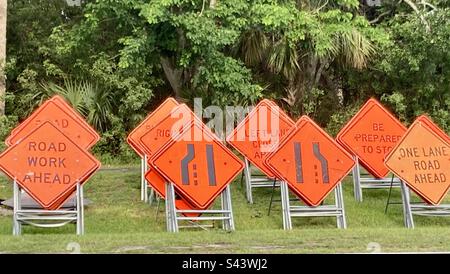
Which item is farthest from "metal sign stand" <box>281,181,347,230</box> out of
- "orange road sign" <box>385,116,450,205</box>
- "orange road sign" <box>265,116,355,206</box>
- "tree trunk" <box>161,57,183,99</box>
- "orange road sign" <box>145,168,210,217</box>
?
"tree trunk" <box>161,57,183,99</box>

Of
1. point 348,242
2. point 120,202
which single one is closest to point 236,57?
point 120,202

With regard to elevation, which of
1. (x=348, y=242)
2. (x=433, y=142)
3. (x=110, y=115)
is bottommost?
(x=348, y=242)

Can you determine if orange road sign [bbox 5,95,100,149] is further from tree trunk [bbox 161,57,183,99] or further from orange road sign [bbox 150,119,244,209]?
tree trunk [bbox 161,57,183,99]

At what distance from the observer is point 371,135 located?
359 inches

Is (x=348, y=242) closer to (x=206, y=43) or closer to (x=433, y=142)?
(x=433, y=142)

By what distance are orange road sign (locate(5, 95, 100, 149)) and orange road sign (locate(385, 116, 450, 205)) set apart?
3.76 meters

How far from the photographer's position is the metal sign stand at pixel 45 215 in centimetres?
688

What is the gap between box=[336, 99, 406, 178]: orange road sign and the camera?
9016 millimetres

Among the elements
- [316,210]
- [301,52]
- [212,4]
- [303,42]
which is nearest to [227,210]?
[316,210]

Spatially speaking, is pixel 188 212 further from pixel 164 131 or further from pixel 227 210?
pixel 164 131

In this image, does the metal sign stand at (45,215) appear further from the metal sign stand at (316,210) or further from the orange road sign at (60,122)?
the metal sign stand at (316,210)
